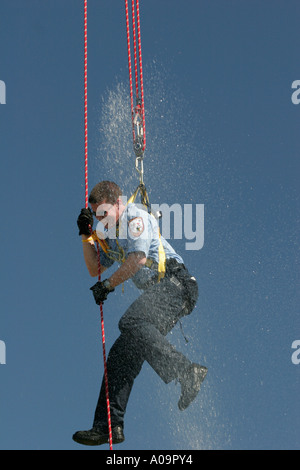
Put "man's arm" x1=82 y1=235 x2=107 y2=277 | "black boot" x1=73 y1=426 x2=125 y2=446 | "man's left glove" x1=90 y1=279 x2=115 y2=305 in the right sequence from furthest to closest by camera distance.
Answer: "man's arm" x1=82 y1=235 x2=107 y2=277, "man's left glove" x1=90 y1=279 x2=115 y2=305, "black boot" x1=73 y1=426 x2=125 y2=446

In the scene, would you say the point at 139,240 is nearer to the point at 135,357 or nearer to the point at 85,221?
the point at 85,221

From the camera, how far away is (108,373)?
9.76 metres

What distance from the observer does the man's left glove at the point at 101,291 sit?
9.64 metres

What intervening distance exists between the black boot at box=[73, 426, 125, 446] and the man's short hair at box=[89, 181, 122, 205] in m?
2.32

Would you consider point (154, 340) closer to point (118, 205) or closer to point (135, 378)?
point (135, 378)

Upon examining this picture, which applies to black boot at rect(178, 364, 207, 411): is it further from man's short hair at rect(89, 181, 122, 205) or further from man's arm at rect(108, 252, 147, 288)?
man's short hair at rect(89, 181, 122, 205)

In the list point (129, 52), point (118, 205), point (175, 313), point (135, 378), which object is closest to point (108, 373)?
point (135, 378)

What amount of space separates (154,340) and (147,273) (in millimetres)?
839

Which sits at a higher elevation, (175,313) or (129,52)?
(129,52)

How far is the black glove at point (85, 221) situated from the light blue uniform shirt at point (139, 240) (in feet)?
0.79

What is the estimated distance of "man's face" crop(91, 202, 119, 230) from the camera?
9.81m

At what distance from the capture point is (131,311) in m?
9.81

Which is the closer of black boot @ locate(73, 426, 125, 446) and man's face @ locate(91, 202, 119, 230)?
black boot @ locate(73, 426, 125, 446)

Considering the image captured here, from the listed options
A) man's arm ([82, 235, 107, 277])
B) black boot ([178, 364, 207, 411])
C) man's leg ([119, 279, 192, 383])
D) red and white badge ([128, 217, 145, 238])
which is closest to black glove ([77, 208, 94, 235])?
man's arm ([82, 235, 107, 277])
